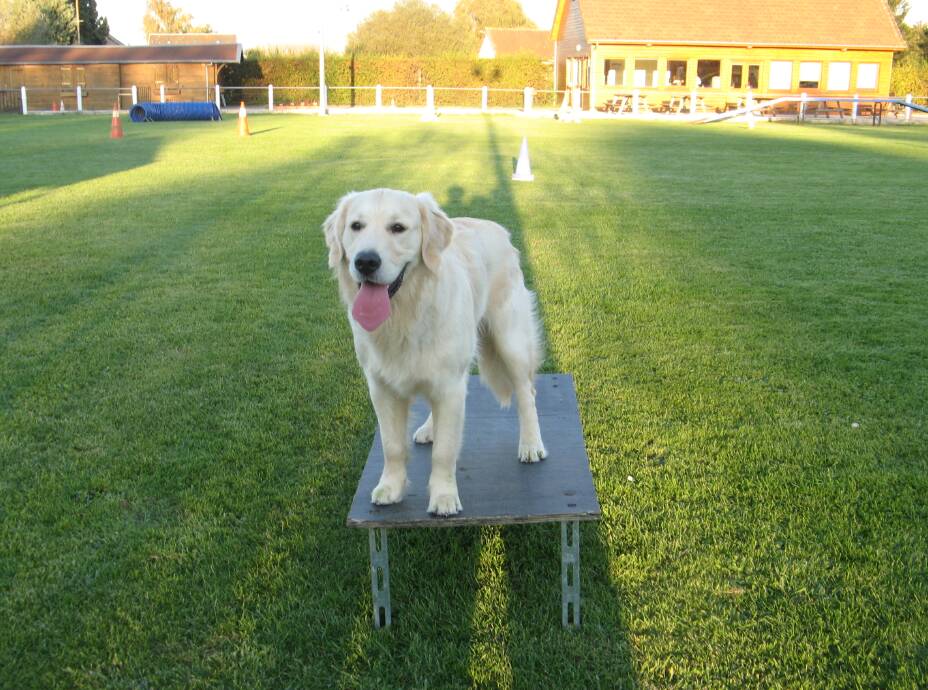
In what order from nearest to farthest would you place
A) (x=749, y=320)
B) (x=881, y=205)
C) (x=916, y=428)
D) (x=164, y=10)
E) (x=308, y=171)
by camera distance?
(x=916, y=428) → (x=749, y=320) → (x=881, y=205) → (x=308, y=171) → (x=164, y=10)

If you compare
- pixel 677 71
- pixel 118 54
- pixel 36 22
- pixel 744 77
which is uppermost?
pixel 36 22

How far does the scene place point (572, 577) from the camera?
3.12m

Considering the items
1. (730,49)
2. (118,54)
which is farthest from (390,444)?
(118,54)

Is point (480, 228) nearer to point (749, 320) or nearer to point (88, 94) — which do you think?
point (749, 320)

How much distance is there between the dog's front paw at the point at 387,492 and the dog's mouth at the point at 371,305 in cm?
64

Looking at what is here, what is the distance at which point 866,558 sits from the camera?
3434mm

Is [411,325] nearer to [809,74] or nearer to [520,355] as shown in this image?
[520,355]

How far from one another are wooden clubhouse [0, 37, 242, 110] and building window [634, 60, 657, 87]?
21.8 m

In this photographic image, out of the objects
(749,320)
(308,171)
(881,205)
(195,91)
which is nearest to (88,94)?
(195,91)

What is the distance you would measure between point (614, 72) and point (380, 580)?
4328 centimetres

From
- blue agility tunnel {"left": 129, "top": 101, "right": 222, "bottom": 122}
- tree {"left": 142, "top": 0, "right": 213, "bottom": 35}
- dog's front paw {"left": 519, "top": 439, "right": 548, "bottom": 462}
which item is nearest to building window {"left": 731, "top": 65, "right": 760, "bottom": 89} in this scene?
blue agility tunnel {"left": 129, "top": 101, "right": 222, "bottom": 122}

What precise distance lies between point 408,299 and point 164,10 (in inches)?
3896

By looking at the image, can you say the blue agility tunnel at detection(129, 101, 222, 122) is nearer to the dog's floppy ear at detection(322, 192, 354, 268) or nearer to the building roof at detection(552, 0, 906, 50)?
the building roof at detection(552, 0, 906, 50)

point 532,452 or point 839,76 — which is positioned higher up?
point 839,76
